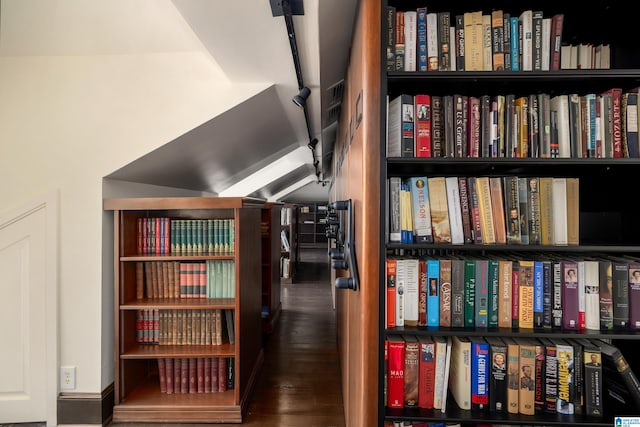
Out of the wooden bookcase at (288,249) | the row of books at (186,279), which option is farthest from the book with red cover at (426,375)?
the wooden bookcase at (288,249)

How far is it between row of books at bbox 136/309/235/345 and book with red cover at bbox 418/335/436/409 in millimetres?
1520

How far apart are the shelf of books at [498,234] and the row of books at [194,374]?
1521 mm

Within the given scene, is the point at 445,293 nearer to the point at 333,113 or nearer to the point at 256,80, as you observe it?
the point at 256,80

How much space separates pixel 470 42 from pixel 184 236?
2129mm

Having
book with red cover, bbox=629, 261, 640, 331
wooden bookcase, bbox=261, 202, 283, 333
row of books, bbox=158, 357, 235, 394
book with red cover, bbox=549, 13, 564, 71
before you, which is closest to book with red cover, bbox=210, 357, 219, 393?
row of books, bbox=158, 357, 235, 394

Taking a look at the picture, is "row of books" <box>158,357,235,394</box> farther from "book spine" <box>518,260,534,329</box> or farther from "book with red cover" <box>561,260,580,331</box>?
"book with red cover" <box>561,260,580,331</box>

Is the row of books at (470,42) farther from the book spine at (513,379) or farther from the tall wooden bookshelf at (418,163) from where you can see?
the book spine at (513,379)

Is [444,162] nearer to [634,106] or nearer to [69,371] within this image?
[634,106]

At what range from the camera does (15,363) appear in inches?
84.0

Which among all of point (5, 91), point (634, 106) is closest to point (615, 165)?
point (634, 106)

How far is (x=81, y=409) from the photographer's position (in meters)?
2.12

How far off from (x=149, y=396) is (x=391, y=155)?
2452 millimetres

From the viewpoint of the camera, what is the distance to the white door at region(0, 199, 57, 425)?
2123 mm

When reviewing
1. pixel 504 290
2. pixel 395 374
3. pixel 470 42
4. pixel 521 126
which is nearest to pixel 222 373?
pixel 395 374
